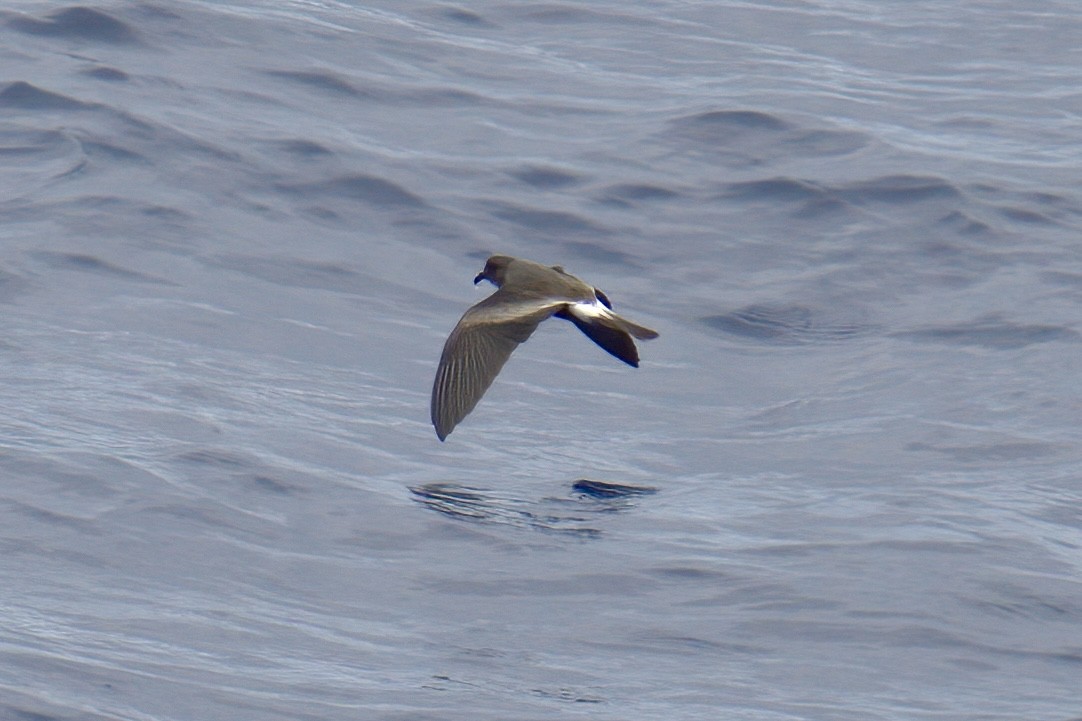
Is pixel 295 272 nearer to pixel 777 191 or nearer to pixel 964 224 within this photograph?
pixel 777 191

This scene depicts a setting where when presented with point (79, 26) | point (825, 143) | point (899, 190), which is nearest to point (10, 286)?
point (79, 26)

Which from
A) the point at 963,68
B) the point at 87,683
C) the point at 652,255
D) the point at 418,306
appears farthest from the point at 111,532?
the point at 963,68

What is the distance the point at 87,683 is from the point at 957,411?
4.24m

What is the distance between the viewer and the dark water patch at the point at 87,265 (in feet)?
27.7

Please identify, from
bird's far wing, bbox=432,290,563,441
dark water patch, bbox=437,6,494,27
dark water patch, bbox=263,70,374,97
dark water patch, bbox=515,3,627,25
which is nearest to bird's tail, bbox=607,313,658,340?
bird's far wing, bbox=432,290,563,441

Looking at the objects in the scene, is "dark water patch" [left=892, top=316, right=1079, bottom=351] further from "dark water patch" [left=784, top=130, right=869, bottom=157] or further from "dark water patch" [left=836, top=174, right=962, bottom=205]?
"dark water patch" [left=784, top=130, right=869, bottom=157]

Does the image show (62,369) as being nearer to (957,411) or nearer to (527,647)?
(527,647)

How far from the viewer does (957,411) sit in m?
7.62

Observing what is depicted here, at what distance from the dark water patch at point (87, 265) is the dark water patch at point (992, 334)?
350cm

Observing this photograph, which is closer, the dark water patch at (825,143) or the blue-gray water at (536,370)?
the blue-gray water at (536,370)

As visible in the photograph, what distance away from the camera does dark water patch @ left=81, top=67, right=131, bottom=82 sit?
1127 cm

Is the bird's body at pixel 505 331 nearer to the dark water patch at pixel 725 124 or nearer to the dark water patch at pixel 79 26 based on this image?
the dark water patch at pixel 725 124

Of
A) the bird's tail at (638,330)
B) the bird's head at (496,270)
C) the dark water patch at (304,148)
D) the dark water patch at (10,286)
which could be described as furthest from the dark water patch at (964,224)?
the dark water patch at (10,286)

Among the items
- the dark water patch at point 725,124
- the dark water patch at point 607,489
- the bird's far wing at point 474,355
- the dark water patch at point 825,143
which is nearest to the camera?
the bird's far wing at point 474,355
